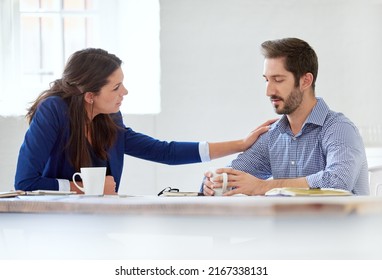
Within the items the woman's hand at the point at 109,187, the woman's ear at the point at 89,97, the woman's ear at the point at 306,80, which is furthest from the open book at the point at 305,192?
the woman's ear at the point at 89,97

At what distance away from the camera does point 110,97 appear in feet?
9.41

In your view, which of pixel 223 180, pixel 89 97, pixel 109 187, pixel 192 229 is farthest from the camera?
pixel 89 97

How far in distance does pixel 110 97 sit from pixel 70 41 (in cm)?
176

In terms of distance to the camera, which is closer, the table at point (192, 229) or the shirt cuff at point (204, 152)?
the table at point (192, 229)

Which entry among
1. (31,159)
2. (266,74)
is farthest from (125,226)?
(266,74)

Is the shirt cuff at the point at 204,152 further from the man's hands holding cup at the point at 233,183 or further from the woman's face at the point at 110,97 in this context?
the man's hands holding cup at the point at 233,183

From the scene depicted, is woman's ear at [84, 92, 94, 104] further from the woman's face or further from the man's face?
the man's face

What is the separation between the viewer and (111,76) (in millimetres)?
2904

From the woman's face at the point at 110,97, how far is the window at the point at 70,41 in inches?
54.0

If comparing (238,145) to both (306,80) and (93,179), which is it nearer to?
(306,80)

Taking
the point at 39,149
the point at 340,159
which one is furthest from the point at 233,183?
the point at 39,149

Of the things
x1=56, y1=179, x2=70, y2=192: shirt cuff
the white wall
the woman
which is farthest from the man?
the white wall

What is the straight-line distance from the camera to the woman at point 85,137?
260 centimetres

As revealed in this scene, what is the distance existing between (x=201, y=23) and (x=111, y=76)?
1.49 meters
